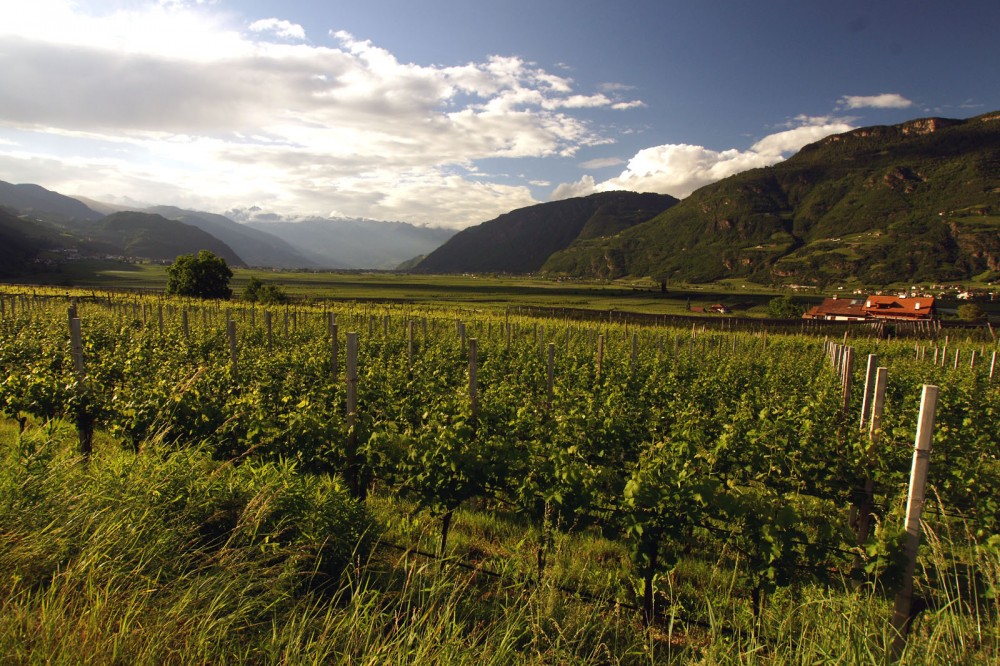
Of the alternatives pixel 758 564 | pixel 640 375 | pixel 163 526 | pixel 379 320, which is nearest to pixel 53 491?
pixel 163 526

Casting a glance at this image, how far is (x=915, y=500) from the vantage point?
3293 millimetres

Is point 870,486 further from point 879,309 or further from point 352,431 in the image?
point 879,309

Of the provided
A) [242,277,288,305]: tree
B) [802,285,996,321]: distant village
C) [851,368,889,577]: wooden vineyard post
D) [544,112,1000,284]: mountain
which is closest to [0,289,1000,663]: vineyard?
[851,368,889,577]: wooden vineyard post

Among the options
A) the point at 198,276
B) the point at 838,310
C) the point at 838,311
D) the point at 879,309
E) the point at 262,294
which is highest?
the point at 879,309

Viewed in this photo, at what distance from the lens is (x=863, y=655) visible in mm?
2684

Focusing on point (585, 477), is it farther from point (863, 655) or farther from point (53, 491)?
point (53, 491)

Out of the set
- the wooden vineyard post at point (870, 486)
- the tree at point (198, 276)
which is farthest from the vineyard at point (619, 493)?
the tree at point (198, 276)

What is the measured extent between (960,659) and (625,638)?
1944 mm

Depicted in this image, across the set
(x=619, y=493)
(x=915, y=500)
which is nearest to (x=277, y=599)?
(x=619, y=493)

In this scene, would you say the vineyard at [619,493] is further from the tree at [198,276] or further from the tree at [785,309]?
the tree at [785,309]

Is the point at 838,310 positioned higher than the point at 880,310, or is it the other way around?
the point at 880,310

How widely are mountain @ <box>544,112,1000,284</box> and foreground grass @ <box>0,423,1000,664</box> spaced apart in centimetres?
15236

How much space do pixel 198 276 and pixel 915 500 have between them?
56.2 m

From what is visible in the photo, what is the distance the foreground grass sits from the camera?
261cm
